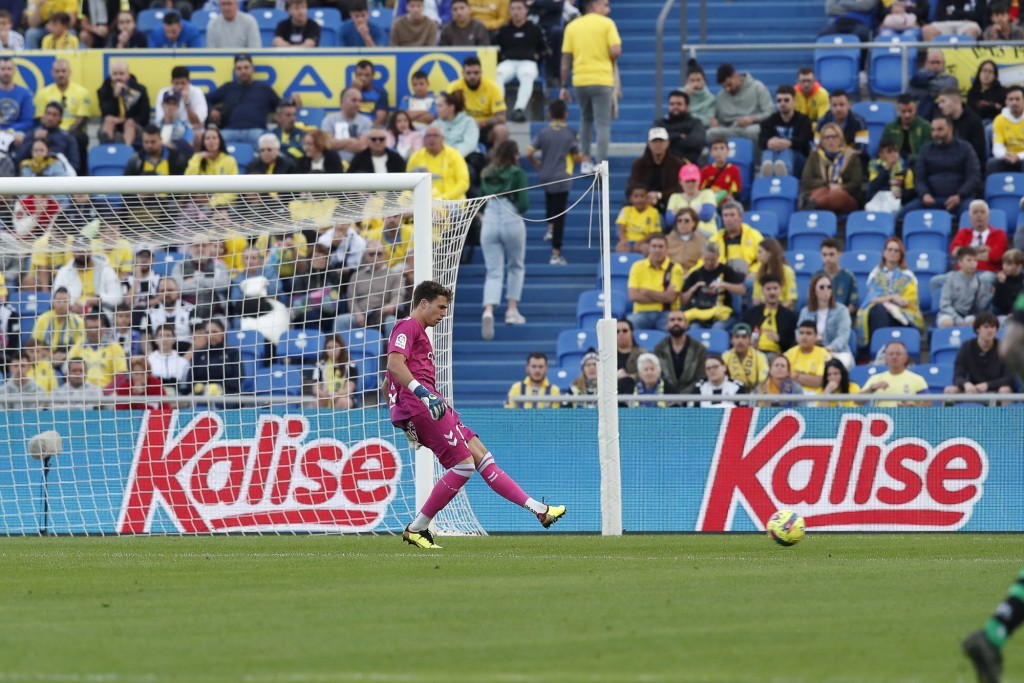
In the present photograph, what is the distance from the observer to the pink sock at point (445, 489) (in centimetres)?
1389

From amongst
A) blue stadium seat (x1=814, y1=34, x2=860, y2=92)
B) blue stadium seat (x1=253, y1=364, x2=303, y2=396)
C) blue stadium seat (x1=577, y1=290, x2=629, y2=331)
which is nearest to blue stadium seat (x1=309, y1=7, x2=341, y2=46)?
blue stadium seat (x1=577, y1=290, x2=629, y2=331)

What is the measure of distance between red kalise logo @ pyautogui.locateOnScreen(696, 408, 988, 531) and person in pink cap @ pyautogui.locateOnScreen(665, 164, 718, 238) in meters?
4.63

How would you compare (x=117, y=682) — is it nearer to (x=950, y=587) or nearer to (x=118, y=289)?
(x=950, y=587)

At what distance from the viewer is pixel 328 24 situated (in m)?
25.7

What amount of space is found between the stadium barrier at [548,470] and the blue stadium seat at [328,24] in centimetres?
964

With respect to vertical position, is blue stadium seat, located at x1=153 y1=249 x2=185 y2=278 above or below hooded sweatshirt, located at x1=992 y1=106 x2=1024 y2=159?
below

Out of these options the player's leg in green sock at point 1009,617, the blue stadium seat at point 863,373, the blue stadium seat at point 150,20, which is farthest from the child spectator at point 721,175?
the player's leg in green sock at point 1009,617

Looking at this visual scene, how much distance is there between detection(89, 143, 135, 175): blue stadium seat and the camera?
77.5ft

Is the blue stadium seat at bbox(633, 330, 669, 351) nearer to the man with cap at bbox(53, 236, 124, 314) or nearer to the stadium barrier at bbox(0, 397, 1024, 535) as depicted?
the stadium barrier at bbox(0, 397, 1024, 535)

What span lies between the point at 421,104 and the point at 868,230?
6489mm

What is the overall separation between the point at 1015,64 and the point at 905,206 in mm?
3017

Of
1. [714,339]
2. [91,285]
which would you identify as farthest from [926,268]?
[91,285]

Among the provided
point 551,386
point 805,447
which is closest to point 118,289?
point 551,386

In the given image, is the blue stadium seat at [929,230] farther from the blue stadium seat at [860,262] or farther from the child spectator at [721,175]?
the child spectator at [721,175]
